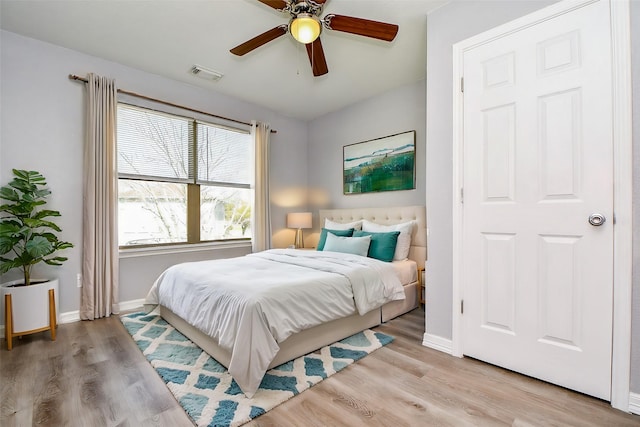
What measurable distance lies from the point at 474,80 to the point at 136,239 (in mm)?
3771

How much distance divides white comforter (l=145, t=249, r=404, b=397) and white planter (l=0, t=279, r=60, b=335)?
782 mm

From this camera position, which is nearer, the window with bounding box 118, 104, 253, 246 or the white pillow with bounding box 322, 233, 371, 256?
the white pillow with bounding box 322, 233, 371, 256

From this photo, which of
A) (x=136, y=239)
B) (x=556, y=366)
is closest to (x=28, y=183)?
(x=136, y=239)

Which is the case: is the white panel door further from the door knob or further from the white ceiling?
the white ceiling

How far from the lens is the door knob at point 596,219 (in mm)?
1616

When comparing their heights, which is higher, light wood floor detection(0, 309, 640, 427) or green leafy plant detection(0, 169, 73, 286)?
green leafy plant detection(0, 169, 73, 286)

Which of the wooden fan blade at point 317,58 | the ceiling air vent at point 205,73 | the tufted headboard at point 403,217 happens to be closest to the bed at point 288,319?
the tufted headboard at point 403,217

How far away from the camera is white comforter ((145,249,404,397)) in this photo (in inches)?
68.8

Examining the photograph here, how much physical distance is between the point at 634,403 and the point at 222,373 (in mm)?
2318

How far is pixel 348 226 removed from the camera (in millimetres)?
3980

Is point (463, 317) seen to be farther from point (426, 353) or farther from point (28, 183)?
point (28, 183)

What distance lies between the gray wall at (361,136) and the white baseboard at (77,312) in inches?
107

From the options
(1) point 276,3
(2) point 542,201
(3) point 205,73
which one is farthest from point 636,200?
(3) point 205,73

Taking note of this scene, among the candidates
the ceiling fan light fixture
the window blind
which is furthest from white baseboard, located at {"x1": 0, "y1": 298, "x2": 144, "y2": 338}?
the ceiling fan light fixture
